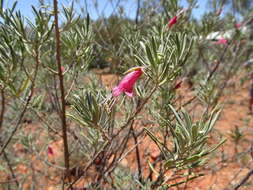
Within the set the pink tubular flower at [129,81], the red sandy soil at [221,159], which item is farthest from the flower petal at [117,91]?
the red sandy soil at [221,159]

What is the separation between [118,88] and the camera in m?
0.88

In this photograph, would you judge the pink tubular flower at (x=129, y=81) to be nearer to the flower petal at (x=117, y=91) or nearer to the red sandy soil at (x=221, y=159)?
the flower petal at (x=117, y=91)

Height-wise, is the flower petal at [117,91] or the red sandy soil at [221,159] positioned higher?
the flower petal at [117,91]

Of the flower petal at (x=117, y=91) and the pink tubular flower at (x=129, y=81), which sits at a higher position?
the pink tubular flower at (x=129, y=81)

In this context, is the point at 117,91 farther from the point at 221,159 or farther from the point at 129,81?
the point at 221,159

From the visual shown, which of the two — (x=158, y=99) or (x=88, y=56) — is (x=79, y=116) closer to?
(x=88, y=56)

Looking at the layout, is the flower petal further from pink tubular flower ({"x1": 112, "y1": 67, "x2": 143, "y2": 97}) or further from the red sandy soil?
the red sandy soil

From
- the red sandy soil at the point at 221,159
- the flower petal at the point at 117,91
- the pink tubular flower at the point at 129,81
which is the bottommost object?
the red sandy soil at the point at 221,159

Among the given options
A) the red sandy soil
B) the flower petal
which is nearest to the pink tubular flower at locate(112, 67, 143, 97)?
the flower petal

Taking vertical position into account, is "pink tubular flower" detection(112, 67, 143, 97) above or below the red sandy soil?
above

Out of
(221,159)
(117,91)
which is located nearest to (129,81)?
(117,91)

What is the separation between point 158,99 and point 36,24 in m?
0.76

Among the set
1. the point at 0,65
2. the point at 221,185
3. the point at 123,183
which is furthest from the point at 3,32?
the point at 221,185

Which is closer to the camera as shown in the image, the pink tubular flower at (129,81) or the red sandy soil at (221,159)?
the pink tubular flower at (129,81)
